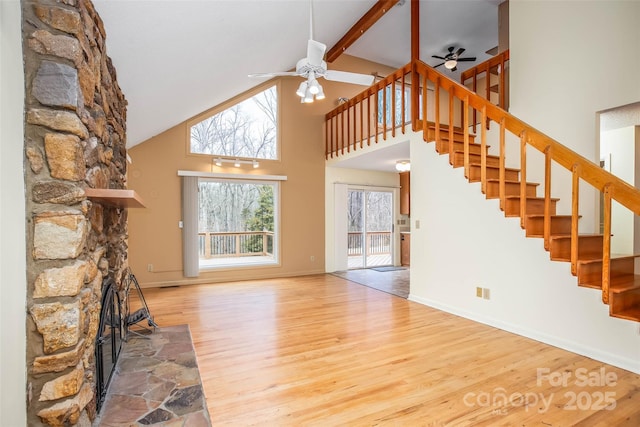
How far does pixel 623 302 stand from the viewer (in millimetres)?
2752

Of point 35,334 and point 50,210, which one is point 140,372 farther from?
point 50,210

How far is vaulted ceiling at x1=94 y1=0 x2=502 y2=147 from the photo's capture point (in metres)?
2.51

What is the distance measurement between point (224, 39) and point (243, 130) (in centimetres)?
327

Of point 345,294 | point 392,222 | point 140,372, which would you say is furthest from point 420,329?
point 392,222

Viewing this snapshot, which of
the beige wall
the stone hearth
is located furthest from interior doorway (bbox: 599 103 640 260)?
the stone hearth

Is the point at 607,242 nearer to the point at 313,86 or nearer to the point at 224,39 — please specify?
the point at 313,86

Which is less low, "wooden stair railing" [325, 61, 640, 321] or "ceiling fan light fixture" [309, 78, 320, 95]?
"ceiling fan light fixture" [309, 78, 320, 95]

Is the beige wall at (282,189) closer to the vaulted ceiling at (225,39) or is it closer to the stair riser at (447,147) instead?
the vaulted ceiling at (225,39)

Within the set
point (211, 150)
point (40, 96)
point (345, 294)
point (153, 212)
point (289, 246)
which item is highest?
point (211, 150)

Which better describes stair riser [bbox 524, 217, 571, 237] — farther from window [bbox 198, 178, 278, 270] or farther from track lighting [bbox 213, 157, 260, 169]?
track lighting [bbox 213, 157, 260, 169]

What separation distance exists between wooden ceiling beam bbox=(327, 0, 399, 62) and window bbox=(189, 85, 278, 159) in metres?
1.42

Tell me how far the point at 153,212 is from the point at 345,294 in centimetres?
366

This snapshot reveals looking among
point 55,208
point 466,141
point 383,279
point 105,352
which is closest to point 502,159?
point 466,141

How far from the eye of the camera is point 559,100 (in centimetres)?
407
